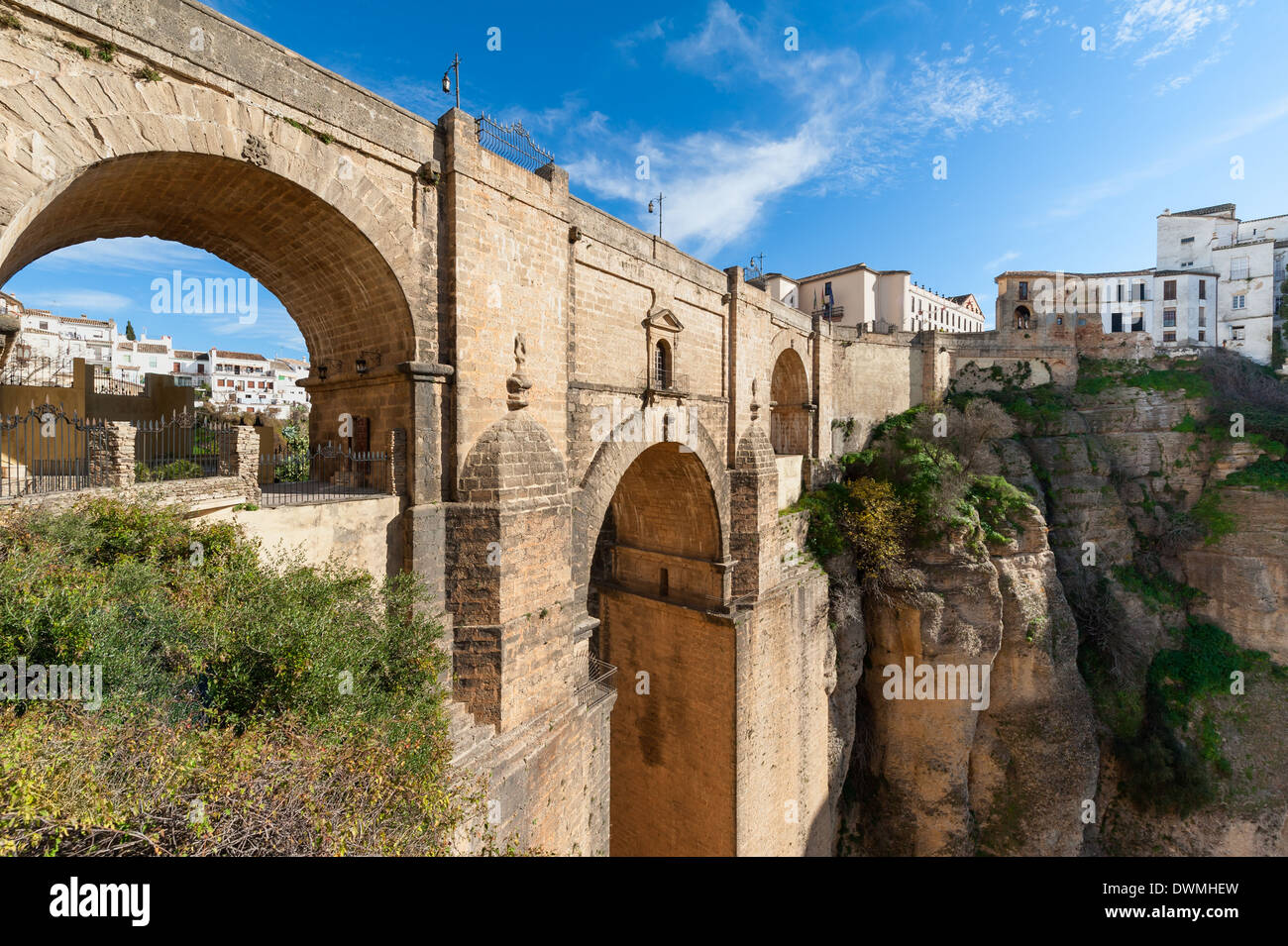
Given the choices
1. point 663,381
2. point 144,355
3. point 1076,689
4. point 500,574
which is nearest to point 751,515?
point 663,381

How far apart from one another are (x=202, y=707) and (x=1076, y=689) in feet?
72.4

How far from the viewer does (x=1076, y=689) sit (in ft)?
58.3

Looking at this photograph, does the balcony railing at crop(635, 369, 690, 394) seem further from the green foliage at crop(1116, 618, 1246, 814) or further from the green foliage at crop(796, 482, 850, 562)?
the green foliage at crop(1116, 618, 1246, 814)

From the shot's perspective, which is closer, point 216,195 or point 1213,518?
point 216,195

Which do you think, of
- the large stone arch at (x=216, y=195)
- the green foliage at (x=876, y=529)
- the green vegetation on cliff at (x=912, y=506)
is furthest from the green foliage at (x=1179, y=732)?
the large stone arch at (x=216, y=195)

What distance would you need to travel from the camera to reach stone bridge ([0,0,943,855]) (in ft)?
18.4

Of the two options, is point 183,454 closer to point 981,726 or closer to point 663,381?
point 663,381

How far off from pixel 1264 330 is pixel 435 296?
4596 cm

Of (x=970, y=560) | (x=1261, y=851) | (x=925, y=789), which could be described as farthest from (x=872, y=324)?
(x=1261, y=851)

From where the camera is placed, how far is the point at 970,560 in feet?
55.0

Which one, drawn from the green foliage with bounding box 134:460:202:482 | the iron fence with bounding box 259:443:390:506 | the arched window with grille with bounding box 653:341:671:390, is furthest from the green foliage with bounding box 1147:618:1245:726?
the green foliage with bounding box 134:460:202:482

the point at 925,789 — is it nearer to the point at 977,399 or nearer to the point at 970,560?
the point at 970,560

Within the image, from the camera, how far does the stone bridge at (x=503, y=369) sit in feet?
18.4

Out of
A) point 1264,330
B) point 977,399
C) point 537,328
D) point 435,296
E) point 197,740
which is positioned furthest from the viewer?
point 1264,330
